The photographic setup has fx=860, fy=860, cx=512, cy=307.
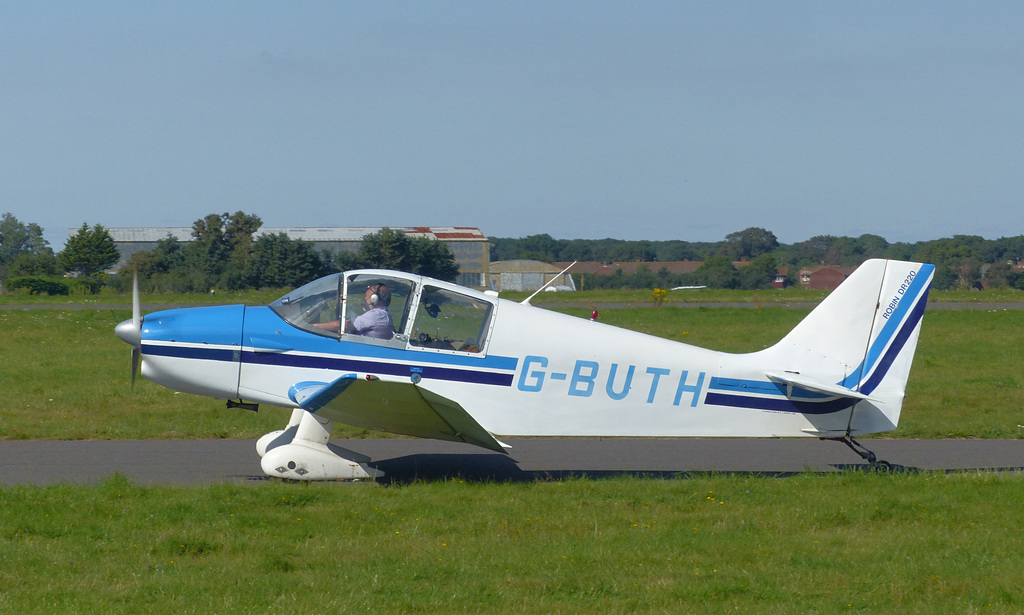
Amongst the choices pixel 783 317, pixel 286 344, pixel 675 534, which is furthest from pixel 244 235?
pixel 675 534

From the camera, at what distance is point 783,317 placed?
26734 millimetres

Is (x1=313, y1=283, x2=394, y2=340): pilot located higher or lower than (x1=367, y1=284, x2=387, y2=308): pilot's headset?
lower

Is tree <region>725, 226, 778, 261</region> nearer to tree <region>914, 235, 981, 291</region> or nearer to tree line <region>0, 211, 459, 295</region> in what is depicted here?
tree <region>914, 235, 981, 291</region>

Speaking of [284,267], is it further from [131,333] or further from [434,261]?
[131,333]

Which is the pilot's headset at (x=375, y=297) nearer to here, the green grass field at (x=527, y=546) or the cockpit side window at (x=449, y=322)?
the cockpit side window at (x=449, y=322)

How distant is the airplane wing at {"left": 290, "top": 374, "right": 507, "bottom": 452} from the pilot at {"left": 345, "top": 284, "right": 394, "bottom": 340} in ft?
1.38

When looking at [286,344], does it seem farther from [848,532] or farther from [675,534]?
[848,532]

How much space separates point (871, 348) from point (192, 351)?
621 cm

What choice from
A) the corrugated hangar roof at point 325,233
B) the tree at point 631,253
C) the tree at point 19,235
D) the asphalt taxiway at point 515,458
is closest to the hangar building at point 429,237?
the corrugated hangar roof at point 325,233

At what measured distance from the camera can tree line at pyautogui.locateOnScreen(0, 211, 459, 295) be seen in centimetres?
3052

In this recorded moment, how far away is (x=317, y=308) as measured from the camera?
25.4ft

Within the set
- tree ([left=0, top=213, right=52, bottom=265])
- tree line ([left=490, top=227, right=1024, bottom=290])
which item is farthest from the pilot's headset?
tree ([left=0, top=213, right=52, bottom=265])

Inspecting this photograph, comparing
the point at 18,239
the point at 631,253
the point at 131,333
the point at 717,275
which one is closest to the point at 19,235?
the point at 18,239

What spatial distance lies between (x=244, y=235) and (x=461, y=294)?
38.7 m
